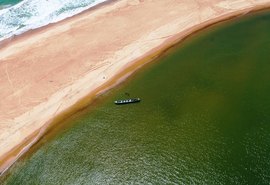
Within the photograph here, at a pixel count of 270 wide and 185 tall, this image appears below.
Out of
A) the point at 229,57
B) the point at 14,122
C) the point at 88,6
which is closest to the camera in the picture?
the point at 14,122

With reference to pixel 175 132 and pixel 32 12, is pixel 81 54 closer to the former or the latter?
pixel 32 12

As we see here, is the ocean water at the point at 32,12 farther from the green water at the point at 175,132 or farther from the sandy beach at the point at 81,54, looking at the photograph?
the green water at the point at 175,132

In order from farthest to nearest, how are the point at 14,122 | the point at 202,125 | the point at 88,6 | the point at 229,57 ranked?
the point at 88,6
the point at 229,57
the point at 14,122
the point at 202,125

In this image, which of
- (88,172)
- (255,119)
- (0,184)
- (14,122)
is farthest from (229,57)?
(0,184)

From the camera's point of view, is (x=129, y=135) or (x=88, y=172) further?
(x=129, y=135)

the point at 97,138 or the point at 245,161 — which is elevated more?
the point at 97,138

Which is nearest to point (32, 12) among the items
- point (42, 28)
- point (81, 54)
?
point (42, 28)

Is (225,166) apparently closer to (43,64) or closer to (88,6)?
(43,64)
